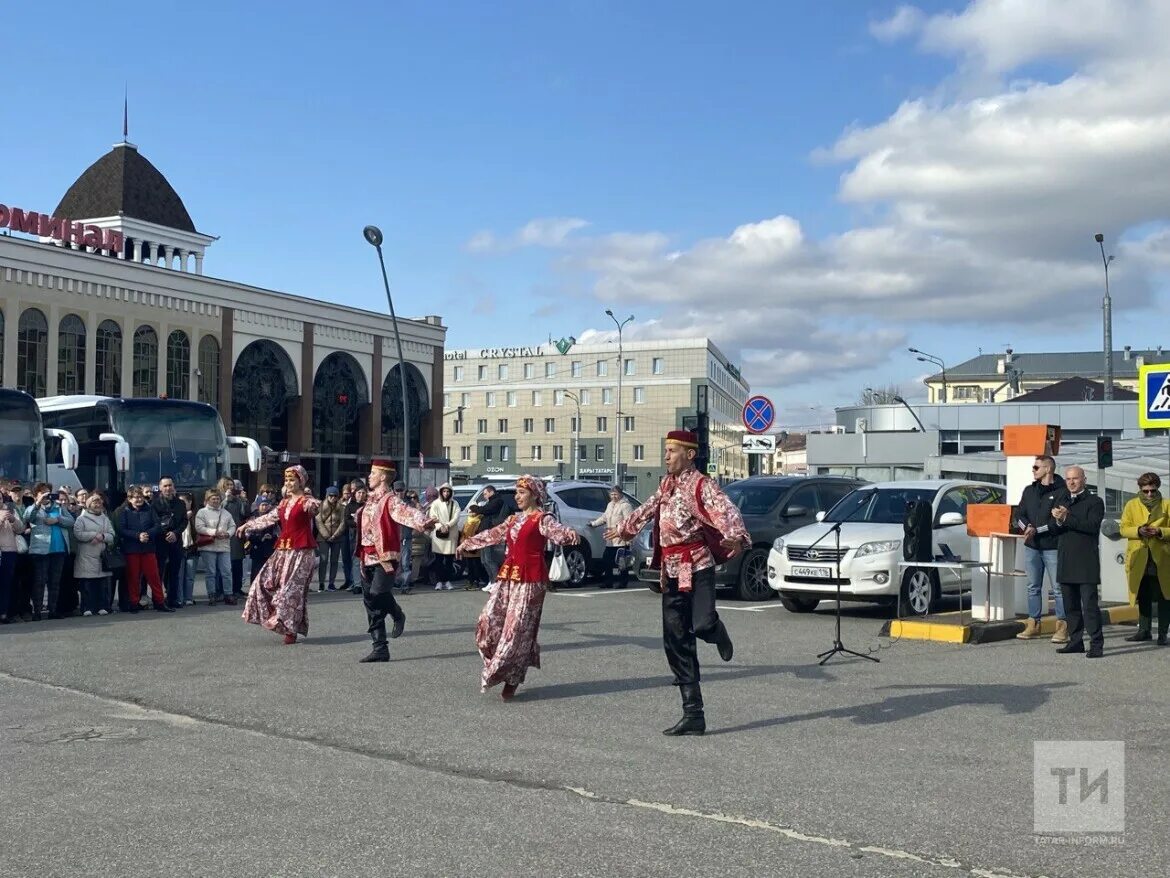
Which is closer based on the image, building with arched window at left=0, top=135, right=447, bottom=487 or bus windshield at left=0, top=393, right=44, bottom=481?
bus windshield at left=0, top=393, right=44, bottom=481

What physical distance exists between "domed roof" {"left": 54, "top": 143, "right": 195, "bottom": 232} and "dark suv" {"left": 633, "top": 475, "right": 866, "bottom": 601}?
6157 cm

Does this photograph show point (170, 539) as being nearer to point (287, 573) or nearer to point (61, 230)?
point (287, 573)

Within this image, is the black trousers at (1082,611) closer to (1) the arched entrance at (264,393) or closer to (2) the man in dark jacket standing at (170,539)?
(2) the man in dark jacket standing at (170,539)

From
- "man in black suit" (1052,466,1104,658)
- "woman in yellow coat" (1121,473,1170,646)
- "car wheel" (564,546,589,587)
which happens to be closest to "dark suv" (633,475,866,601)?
"car wheel" (564,546,589,587)

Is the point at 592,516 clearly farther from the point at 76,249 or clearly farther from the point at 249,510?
the point at 76,249

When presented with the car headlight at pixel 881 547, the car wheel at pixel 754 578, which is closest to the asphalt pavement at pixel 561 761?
the car headlight at pixel 881 547

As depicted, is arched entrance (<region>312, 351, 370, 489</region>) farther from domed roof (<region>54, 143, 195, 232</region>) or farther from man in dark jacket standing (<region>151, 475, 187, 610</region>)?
man in dark jacket standing (<region>151, 475, 187, 610</region>)

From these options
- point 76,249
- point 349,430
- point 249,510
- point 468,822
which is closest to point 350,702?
point 468,822

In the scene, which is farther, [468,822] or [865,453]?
[865,453]

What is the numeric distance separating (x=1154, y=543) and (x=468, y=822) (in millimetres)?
9527

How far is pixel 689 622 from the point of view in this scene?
27.9ft

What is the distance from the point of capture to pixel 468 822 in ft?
19.8

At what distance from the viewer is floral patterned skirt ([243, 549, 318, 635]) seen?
13.2 m

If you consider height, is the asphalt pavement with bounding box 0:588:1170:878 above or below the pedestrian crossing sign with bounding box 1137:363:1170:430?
below
